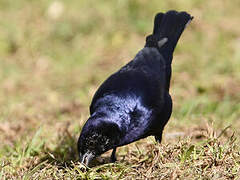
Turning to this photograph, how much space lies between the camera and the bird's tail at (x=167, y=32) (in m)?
4.73

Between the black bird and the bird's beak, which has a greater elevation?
the black bird

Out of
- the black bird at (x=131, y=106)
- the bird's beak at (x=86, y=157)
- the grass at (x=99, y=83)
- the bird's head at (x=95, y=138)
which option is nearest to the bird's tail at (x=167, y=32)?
the black bird at (x=131, y=106)

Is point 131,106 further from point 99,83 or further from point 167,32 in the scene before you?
point 99,83

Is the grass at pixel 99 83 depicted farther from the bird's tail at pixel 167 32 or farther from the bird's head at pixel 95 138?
the bird's tail at pixel 167 32

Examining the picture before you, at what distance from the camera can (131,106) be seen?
12.3 ft

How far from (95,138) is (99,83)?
3.80 meters

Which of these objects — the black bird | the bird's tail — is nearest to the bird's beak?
the black bird

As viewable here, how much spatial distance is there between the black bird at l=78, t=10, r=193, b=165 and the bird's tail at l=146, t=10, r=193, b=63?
0.04ft

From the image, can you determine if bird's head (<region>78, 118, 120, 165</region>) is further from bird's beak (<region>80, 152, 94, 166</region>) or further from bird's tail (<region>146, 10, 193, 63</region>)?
bird's tail (<region>146, 10, 193, 63</region>)

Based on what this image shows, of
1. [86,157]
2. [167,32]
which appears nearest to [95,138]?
[86,157]

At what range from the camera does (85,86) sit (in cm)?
715

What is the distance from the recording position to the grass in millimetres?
3432

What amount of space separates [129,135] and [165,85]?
85 centimetres

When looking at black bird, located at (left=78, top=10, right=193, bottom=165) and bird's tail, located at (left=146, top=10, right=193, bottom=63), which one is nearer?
black bird, located at (left=78, top=10, right=193, bottom=165)
